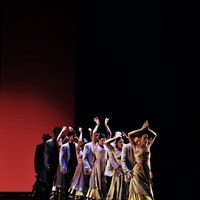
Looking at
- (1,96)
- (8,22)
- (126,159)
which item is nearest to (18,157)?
(1,96)

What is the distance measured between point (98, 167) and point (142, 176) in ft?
5.65

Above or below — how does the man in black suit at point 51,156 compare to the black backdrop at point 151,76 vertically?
below

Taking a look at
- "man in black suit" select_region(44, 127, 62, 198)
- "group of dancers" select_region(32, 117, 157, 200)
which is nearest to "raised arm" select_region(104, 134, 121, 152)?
"group of dancers" select_region(32, 117, 157, 200)

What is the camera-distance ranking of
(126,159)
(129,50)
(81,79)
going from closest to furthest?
(126,159) < (129,50) < (81,79)

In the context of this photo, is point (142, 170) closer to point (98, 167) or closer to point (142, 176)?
point (142, 176)

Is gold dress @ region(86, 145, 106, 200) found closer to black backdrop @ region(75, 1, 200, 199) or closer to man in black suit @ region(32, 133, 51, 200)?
black backdrop @ region(75, 1, 200, 199)

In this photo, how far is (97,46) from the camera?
1334 cm

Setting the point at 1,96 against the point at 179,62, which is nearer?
the point at 179,62

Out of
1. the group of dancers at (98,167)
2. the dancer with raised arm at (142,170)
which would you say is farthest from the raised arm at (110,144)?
the dancer with raised arm at (142,170)

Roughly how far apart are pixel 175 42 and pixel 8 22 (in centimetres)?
594

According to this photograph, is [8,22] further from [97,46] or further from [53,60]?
[97,46]

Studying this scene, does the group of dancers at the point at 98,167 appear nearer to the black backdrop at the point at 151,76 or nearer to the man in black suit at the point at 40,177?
the man in black suit at the point at 40,177

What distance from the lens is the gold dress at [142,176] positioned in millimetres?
8430

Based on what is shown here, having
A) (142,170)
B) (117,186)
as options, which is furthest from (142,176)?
(117,186)
